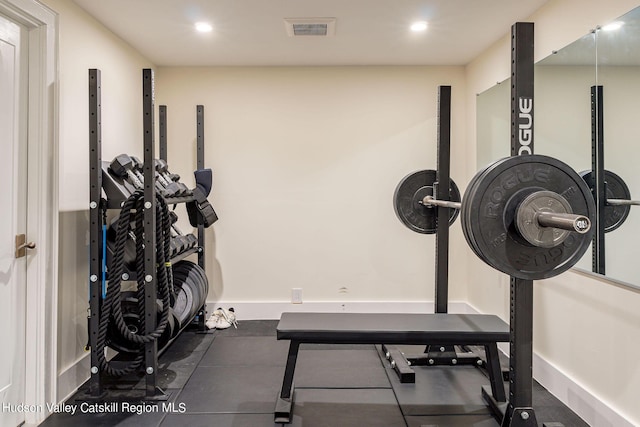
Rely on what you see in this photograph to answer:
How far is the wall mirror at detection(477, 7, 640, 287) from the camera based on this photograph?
1.78 meters

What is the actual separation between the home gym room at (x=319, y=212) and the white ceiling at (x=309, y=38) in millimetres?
23

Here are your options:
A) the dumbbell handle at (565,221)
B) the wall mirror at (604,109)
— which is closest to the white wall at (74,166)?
the dumbbell handle at (565,221)

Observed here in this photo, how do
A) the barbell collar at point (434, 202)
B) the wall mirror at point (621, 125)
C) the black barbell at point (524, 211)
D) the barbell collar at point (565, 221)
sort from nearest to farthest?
the barbell collar at point (565, 221)
the black barbell at point (524, 211)
the wall mirror at point (621, 125)
the barbell collar at point (434, 202)

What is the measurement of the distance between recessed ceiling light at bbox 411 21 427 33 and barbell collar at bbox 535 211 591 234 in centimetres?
179

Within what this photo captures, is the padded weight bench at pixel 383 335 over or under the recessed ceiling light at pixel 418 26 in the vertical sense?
under

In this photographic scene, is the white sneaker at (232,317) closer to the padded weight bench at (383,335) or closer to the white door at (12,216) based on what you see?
the padded weight bench at (383,335)

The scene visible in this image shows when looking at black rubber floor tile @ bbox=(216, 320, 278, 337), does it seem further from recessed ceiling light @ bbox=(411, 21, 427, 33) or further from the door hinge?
recessed ceiling light @ bbox=(411, 21, 427, 33)

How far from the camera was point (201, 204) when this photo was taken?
3.17 metres

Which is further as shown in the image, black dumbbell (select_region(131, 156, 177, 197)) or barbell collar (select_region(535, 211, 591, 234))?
black dumbbell (select_region(131, 156, 177, 197))

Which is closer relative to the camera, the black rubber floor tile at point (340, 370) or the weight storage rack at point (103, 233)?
the weight storage rack at point (103, 233)

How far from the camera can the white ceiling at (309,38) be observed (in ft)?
7.93

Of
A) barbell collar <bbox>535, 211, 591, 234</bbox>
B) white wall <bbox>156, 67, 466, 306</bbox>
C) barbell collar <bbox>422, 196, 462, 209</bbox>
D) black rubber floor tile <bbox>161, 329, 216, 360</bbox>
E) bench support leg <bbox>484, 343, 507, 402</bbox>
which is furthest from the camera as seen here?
white wall <bbox>156, 67, 466, 306</bbox>

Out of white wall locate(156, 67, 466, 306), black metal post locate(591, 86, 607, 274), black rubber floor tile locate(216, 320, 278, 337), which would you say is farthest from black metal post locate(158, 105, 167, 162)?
black metal post locate(591, 86, 607, 274)

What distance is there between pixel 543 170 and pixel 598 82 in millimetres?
878
